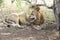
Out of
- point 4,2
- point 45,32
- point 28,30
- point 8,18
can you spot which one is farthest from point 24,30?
point 4,2

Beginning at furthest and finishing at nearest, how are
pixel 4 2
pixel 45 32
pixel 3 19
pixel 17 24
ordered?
pixel 4 2 < pixel 3 19 < pixel 17 24 < pixel 45 32

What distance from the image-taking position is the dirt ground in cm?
580

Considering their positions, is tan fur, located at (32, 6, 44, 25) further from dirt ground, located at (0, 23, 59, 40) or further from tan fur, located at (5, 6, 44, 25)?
dirt ground, located at (0, 23, 59, 40)

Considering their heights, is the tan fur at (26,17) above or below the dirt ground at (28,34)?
above

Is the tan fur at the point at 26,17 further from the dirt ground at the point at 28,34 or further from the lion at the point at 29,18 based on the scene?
Answer: the dirt ground at the point at 28,34

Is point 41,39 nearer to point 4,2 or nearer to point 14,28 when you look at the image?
point 14,28

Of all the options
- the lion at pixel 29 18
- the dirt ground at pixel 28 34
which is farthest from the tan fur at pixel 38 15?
the dirt ground at pixel 28 34

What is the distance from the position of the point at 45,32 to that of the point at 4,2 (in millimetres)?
4067

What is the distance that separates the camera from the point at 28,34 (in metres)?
6.14

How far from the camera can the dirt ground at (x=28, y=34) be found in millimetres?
5804

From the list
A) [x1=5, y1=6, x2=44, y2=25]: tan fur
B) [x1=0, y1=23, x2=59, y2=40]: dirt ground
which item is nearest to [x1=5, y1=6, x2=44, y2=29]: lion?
[x1=5, y1=6, x2=44, y2=25]: tan fur

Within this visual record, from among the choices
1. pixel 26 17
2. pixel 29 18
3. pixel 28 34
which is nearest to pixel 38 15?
pixel 29 18

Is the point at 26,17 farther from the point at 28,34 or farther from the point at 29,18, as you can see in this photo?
the point at 28,34

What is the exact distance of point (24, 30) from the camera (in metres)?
6.62
